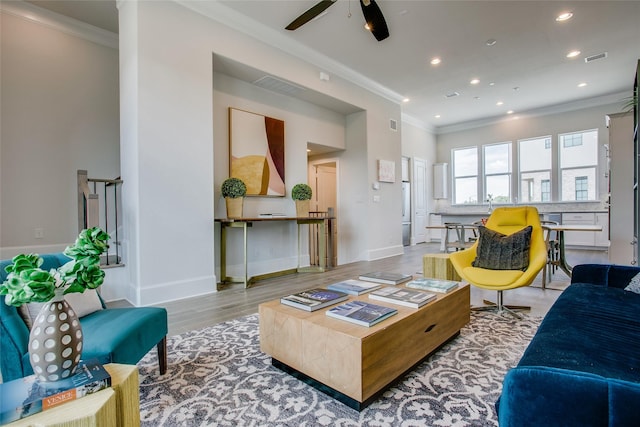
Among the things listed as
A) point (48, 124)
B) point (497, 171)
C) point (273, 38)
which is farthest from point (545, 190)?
point (48, 124)

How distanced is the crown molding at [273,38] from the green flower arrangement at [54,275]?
365 centimetres

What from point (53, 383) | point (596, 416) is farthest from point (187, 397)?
point (596, 416)

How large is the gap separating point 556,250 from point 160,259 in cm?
534

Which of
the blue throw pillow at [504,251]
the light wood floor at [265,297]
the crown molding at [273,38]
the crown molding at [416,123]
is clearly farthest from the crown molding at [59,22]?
the crown molding at [416,123]

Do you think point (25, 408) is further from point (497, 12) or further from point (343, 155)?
point (343, 155)

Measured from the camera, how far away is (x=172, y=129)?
11.4 feet

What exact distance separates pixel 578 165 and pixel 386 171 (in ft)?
16.3

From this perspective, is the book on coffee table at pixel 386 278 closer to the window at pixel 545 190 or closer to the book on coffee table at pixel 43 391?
the book on coffee table at pixel 43 391

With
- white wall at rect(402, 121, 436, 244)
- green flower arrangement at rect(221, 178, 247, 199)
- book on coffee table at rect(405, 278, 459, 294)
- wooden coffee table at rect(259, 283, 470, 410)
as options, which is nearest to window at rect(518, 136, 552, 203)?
white wall at rect(402, 121, 436, 244)

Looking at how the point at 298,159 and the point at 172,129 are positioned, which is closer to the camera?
the point at 172,129

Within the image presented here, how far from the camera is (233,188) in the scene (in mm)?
4070

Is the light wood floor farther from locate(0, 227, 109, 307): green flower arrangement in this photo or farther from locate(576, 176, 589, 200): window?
locate(576, 176, 589, 200): window

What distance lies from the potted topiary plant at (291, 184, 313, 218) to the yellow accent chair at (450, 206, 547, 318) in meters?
2.52

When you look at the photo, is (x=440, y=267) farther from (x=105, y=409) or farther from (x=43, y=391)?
(x=43, y=391)
